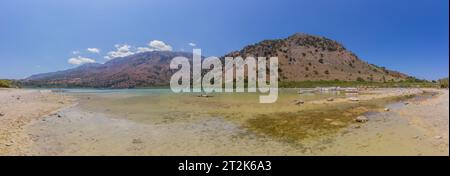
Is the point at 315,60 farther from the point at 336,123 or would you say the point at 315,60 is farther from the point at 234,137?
the point at 234,137

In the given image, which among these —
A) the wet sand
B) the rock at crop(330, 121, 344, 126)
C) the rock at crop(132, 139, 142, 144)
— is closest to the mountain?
the rock at crop(330, 121, 344, 126)

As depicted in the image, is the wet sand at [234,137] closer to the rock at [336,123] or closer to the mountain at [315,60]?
the rock at [336,123]

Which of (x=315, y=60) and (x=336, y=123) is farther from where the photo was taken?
(x=315, y=60)

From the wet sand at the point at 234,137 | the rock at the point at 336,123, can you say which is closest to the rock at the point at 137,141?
the wet sand at the point at 234,137

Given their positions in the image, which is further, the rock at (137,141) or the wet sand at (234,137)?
the rock at (137,141)

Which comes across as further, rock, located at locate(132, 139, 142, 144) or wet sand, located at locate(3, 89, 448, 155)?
rock, located at locate(132, 139, 142, 144)

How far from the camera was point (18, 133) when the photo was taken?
49.5 ft

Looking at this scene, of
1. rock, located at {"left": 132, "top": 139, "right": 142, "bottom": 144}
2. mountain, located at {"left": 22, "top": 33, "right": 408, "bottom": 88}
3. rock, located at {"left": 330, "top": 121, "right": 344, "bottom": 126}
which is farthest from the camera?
mountain, located at {"left": 22, "top": 33, "right": 408, "bottom": 88}

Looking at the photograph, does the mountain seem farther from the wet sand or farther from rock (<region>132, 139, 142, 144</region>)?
rock (<region>132, 139, 142, 144</region>)

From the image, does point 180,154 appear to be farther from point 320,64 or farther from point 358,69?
point 358,69

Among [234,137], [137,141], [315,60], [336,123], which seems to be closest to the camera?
[137,141]

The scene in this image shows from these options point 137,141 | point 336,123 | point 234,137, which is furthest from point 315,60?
point 137,141

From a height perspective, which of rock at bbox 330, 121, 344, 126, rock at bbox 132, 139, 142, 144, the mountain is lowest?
rock at bbox 132, 139, 142, 144
